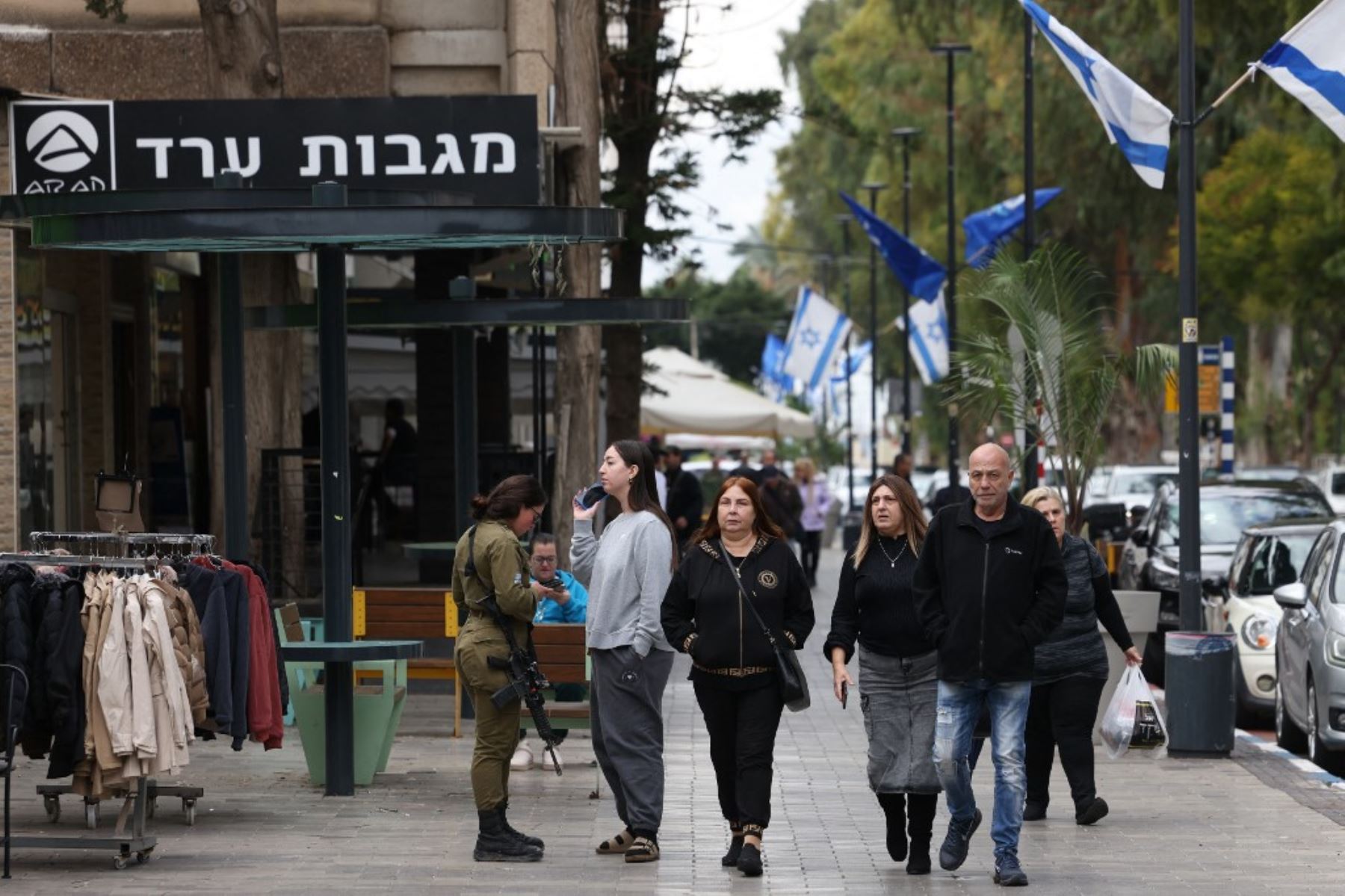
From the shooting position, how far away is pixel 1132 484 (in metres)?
33.0

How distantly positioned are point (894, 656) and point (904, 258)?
25.4 meters

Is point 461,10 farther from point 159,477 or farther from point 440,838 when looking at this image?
point 440,838

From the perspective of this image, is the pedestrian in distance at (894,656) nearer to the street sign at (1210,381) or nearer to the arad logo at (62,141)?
the arad logo at (62,141)

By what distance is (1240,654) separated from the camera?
1677cm

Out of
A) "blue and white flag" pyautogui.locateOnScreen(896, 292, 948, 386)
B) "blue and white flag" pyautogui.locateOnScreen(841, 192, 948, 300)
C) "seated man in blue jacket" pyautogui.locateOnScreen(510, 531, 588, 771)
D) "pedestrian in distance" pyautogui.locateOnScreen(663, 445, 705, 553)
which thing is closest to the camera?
"seated man in blue jacket" pyautogui.locateOnScreen(510, 531, 588, 771)

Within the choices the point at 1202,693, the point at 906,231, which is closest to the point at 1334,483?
the point at 906,231

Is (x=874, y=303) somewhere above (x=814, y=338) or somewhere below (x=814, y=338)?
above

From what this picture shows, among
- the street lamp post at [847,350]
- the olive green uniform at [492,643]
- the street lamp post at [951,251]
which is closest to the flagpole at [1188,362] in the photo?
the olive green uniform at [492,643]

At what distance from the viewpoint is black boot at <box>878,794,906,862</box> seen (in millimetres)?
10008

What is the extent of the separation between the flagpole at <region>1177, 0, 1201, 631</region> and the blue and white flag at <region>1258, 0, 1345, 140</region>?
0.76 m

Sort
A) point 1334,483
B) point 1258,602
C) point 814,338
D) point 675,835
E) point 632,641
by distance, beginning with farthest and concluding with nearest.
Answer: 1. point 814,338
2. point 1334,483
3. point 1258,602
4. point 675,835
5. point 632,641

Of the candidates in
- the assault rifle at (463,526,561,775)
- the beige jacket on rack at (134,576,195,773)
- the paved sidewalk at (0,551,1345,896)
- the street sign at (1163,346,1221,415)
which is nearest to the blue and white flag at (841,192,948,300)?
the street sign at (1163,346,1221,415)

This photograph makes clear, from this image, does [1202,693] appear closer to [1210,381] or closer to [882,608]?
[882,608]

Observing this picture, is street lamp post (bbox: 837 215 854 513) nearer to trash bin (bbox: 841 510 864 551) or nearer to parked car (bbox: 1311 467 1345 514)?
trash bin (bbox: 841 510 864 551)
